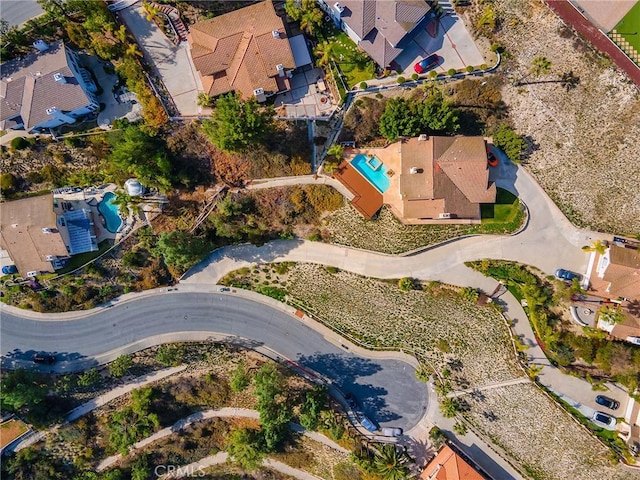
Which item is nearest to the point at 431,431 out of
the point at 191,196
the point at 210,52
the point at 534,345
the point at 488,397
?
the point at 488,397

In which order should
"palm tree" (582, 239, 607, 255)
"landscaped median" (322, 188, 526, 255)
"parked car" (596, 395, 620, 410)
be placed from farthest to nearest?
"parked car" (596, 395, 620, 410), "landscaped median" (322, 188, 526, 255), "palm tree" (582, 239, 607, 255)

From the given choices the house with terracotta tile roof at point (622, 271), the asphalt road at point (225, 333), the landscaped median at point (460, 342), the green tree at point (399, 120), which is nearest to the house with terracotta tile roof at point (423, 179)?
the green tree at point (399, 120)

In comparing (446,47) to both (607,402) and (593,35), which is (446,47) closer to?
(593,35)

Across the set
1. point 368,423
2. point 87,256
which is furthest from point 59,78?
point 368,423

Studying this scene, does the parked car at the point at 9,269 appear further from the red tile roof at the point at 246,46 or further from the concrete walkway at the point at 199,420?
the red tile roof at the point at 246,46

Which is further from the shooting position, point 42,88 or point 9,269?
point 9,269

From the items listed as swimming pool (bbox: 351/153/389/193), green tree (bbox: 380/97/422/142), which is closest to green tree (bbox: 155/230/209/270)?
swimming pool (bbox: 351/153/389/193)

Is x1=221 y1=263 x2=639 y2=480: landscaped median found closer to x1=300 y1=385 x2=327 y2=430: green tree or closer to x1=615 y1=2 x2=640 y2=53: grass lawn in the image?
x1=300 y1=385 x2=327 y2=430: green tree
